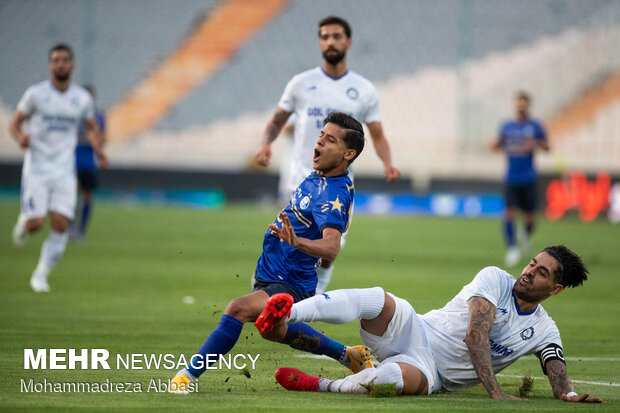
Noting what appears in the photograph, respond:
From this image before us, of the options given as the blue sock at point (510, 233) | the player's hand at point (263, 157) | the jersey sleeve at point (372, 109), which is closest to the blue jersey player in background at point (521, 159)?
the blue sock at point (510, 233)

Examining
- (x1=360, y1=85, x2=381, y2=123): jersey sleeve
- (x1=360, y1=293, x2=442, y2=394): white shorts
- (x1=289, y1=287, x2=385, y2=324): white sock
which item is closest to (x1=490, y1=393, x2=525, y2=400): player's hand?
(x1=360, y1=293, x2=442, y2=394): white shorts

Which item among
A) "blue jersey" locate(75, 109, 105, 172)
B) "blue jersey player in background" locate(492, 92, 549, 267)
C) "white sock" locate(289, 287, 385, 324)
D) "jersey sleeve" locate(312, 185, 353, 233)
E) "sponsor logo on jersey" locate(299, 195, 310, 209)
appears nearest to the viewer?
"white sock" locate(289, 287, 385, 324)

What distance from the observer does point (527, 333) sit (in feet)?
19.9

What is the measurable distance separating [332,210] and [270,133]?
11.4 ft

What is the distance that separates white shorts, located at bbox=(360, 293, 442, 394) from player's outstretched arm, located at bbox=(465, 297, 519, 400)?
11.6 inches

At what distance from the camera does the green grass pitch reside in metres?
5.66

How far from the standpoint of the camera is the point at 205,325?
9.33 m

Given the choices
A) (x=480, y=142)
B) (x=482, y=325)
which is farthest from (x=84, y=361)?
(x=480, y=142)

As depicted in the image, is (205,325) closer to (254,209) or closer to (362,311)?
(362,311)

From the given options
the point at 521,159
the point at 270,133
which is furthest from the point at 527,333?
the point at 521,159

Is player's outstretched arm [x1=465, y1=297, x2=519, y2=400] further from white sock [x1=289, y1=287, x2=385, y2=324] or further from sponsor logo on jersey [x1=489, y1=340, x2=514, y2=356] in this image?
white sock [x1=289, y1=287, x2=385, y2=324]

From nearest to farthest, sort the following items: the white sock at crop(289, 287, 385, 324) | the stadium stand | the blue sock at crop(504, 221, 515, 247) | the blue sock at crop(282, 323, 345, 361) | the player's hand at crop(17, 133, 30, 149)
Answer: the white sock at crop(289, 287, 385, 324) → the blue sock at crop(282, 323, 345, 361) → the player's hand at crop(17, 133, 30, 149) → the blue sock at crop(504, 221, 515, 247) → the stadium stand

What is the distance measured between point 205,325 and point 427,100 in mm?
27400

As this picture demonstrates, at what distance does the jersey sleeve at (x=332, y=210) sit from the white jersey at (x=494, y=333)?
91cm
